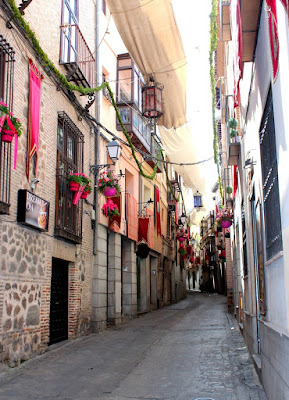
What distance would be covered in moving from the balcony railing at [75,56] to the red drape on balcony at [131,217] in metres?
5.54

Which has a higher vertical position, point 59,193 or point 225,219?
point 59,193

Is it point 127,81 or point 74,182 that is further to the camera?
point 127,81

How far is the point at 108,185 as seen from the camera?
12344mm

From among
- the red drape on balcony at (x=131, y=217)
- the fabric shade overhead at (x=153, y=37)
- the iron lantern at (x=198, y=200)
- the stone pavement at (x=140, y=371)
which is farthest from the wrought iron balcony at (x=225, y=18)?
the iron lantern at (x=198, y=200)

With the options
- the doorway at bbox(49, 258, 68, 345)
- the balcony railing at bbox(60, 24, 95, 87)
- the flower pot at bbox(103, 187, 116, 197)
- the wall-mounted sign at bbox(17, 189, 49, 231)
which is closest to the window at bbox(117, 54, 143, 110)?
the balcony railing at bbox(60, 24, 95, 87)

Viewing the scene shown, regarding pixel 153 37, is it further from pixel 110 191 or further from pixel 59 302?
pixel 59 302

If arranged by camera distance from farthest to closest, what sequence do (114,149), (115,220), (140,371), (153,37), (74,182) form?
(115,220), (114,149), (74,182), (153,37), (140,371)

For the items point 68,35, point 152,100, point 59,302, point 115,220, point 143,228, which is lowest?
point 59,302

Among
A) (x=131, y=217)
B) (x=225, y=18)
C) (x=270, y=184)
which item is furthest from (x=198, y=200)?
(x=270, y=184)

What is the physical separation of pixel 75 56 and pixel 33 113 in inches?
130

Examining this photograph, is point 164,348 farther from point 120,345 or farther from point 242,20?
point 242,20

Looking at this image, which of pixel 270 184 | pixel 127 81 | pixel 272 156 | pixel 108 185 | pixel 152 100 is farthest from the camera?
pixel 127 81

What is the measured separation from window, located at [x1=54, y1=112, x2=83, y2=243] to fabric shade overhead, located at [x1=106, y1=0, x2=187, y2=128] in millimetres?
2731

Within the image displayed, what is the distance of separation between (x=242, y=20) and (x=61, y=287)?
780 cm
